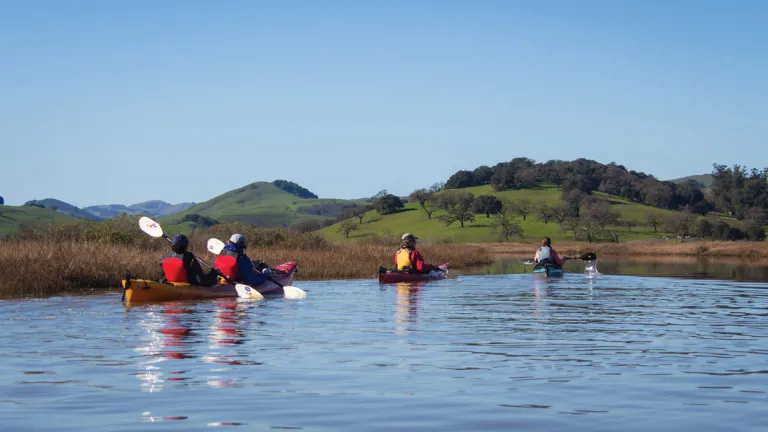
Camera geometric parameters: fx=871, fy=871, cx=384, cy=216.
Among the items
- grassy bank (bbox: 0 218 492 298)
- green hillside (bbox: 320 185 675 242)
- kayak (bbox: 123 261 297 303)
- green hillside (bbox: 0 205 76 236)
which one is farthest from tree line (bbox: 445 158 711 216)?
kayak (bbox: 123 261 297 303)

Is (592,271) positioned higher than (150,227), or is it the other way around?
(150,227)

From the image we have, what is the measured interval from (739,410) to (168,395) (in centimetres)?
574

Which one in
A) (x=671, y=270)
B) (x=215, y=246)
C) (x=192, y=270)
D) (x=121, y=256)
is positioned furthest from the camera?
(x=671, y=270)

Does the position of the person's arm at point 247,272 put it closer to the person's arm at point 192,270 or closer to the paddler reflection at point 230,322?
the paddler reflection at point 230,322

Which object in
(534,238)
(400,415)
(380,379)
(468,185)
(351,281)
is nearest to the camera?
(400,415)

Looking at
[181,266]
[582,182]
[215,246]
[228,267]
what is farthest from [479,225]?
[181,266]

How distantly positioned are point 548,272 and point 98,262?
1648 cm

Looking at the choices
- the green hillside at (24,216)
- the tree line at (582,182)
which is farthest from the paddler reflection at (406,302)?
the tree line at (582,182)

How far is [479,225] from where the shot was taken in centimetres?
12988

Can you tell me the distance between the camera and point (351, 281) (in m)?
30.2

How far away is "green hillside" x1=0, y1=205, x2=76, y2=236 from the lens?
9625cm

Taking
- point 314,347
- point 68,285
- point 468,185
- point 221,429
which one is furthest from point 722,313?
point 468,185

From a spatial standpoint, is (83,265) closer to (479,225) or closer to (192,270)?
(192,270)

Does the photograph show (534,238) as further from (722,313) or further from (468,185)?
(722,313)
